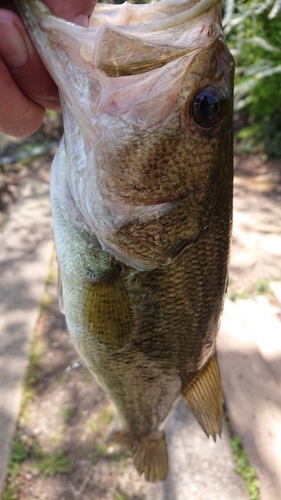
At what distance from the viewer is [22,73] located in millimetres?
807

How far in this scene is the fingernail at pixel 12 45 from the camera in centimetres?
74

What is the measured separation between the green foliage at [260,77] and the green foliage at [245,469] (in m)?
4.95

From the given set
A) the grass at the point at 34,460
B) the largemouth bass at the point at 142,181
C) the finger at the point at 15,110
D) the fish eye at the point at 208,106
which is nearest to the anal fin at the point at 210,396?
the largemouth bass at the point at 142,181

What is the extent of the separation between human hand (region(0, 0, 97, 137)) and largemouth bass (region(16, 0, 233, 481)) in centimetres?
3

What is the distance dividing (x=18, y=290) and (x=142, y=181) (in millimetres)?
2840

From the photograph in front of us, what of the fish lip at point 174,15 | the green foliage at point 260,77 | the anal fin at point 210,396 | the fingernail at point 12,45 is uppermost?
the green foliage at point 260,77

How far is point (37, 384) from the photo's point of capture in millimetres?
2676

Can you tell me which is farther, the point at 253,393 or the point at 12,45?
the point at 253,393

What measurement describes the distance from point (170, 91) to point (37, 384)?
2374 mm

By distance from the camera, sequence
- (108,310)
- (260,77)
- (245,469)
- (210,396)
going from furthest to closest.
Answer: (260,77) → (245,469) → (210,396) → (108,310)

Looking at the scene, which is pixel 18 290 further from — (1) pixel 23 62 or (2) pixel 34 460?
(1) pixel 23 62

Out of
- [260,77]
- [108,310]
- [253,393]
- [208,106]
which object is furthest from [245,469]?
[260,77]

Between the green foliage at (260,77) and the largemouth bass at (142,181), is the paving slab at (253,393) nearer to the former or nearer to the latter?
the largemouth bass at (142,181)

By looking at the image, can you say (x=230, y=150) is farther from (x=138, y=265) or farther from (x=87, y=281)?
(x=87, y=281)
